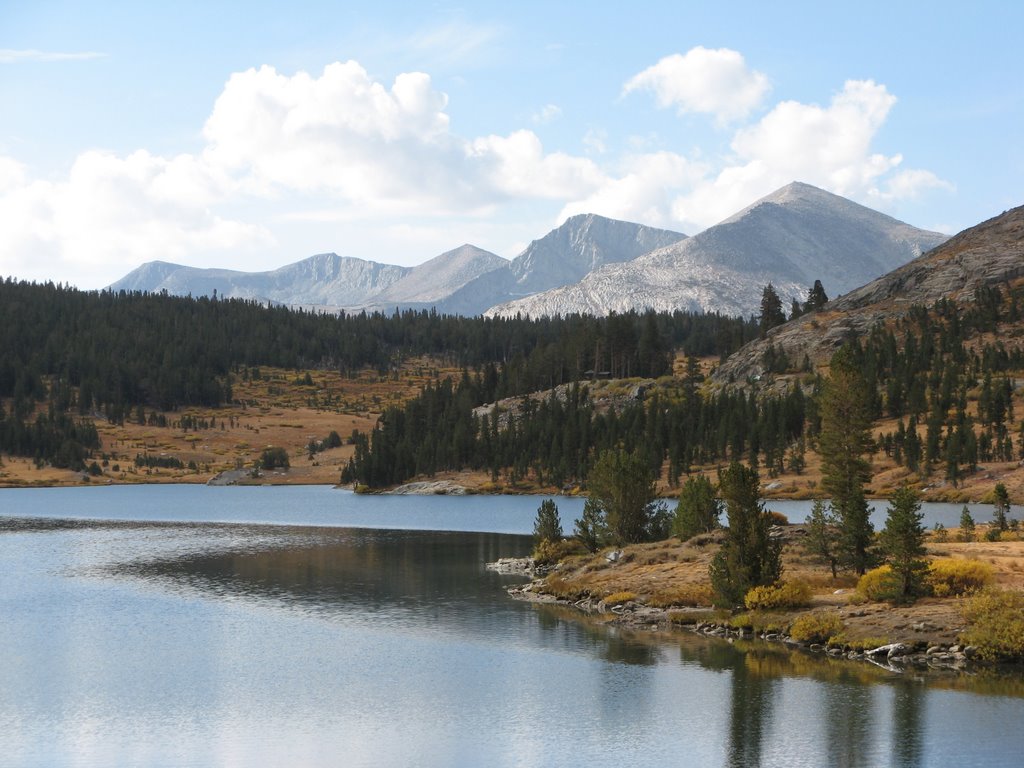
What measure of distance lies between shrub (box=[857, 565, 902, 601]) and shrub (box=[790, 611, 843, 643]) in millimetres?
3425

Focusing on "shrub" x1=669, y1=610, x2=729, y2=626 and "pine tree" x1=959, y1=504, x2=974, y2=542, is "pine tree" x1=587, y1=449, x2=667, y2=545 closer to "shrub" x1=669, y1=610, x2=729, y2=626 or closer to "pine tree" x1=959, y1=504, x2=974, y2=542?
"shrub" x1=669, y1=610, x2=729, y2=626

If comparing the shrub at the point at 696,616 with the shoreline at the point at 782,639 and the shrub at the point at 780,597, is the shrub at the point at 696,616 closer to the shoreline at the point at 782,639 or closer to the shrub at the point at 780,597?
the shoreline at the point at 782,639

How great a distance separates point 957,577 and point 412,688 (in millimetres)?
33307

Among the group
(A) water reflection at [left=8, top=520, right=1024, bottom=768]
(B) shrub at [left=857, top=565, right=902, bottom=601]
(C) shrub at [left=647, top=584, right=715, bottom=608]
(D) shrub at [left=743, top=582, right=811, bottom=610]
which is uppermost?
(B) shrub at [left=857, top=565, right=902, bottom=601]

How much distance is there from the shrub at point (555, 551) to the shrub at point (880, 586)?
33313mm

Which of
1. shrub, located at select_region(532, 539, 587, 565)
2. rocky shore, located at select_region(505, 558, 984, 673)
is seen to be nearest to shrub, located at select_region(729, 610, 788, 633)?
rocky shore, located at select_region(505, 558, 984, 673)

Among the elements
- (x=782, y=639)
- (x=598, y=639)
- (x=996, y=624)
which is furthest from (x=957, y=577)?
(x=598, y=639)

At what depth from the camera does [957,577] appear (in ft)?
198

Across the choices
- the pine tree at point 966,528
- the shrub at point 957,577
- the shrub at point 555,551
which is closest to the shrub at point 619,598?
the shrub at point 555,551

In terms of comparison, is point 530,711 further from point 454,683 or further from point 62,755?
point 62,755

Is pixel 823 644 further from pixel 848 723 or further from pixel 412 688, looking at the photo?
pixel 412 688

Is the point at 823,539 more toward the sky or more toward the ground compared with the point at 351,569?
more toward the sky

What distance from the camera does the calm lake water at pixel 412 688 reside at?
41094mm

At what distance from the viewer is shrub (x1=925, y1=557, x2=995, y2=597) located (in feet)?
196
